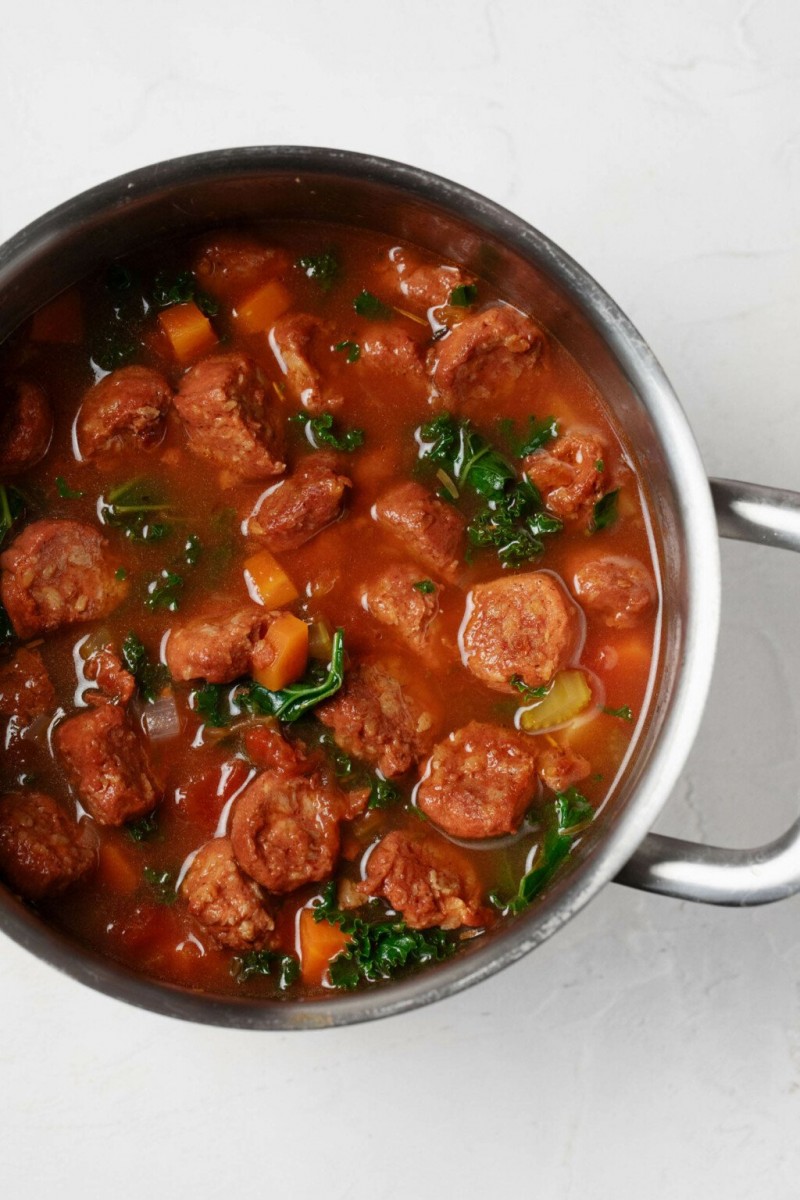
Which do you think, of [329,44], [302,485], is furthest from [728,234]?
[302,485]

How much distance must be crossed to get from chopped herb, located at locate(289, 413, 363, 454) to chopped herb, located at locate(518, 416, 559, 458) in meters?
0.53

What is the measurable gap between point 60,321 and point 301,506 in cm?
97

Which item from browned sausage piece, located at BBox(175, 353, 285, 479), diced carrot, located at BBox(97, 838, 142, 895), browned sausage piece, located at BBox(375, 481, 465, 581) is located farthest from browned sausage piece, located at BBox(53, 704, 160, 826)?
browned sausage piece, located at BBox(375, 481, 465, 581)

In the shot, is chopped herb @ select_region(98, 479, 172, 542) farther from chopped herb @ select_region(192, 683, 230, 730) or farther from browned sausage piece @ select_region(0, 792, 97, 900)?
browned sausage piece @ select_region(0, 792, 97, 900)

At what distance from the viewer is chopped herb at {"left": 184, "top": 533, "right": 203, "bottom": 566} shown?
3629mm

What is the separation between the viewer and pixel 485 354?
367cm

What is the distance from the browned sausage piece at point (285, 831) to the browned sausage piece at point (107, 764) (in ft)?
1.01

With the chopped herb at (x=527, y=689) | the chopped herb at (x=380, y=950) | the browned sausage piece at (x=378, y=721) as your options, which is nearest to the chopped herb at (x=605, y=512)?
the chopped herb at (x=527, y=689)

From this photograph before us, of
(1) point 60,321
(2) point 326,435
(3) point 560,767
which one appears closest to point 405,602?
(2) point 326,435

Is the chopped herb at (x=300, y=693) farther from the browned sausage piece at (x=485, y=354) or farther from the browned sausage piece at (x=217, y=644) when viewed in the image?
the browned sausage piece at (x=485, y=354)

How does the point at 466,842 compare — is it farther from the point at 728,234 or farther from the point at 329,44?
the point at 329,44

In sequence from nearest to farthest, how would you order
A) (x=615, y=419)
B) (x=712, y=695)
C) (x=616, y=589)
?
(x=616, y=589)
(x=615, y=419)
(x=712, y=695)

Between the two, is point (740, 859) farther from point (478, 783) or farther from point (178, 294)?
point (178, 294)

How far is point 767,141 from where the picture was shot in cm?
422
